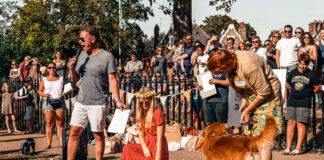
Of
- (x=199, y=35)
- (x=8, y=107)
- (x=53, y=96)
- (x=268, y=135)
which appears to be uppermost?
(x=199, y=35)

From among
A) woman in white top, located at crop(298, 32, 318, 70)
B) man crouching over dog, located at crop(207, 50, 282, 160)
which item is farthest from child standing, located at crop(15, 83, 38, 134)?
man crouching over dog, located at crop(207, 50, 282, 160)

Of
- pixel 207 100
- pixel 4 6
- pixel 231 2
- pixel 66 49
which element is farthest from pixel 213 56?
pixel 4 6

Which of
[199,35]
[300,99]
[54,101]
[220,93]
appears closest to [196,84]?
[220,93]

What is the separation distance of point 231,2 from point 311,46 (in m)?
8.13

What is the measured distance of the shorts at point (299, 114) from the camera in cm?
1191

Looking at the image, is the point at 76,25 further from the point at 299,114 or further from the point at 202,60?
the point at 299,114

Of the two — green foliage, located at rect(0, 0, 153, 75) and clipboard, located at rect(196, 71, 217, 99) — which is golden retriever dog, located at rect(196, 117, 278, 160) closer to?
clipboard, located at rect(196, 71, 217, 99)

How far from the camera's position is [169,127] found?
13539mm

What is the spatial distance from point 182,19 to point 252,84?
558 inches

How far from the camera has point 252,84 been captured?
7.21m

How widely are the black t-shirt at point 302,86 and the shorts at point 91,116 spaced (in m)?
4.42

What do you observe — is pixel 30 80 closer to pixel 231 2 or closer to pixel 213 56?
pixel 231 2

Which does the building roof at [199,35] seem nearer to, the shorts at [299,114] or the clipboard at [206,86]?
the clipboard at [206,86]

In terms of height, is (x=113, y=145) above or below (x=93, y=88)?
below
